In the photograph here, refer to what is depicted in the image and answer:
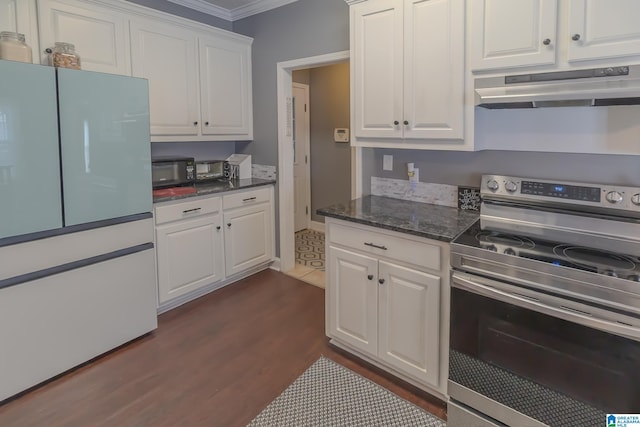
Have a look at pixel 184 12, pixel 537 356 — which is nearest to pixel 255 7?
pixel 184 12

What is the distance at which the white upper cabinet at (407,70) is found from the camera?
202 centimetres

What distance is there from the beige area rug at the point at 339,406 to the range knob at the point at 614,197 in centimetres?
131

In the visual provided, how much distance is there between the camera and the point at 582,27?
1.63 meters

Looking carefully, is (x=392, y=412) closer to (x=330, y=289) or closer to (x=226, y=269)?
(x=330, y=289)

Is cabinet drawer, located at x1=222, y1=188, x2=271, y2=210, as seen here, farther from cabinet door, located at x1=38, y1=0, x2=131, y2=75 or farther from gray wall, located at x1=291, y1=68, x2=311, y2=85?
gray wall, located at x1=291, y1=68, x2=311, y2=85

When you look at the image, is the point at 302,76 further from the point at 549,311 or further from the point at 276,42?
the point at 549,311

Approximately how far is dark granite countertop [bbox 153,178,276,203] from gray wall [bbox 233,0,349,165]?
0.78 feet

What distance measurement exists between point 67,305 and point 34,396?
0.48 m

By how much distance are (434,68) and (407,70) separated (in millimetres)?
161

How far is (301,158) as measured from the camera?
204 inches

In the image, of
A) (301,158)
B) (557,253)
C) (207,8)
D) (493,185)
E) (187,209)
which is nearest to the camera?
(557,253)

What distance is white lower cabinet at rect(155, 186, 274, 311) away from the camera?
293 cm

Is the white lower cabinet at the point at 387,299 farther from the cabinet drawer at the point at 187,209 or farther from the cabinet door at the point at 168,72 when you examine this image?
the cabinet door at the point at 168,72

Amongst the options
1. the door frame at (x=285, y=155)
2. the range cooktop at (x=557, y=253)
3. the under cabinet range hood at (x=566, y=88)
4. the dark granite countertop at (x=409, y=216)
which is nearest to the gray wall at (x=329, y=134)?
the door frame at (x=285, y=155)
